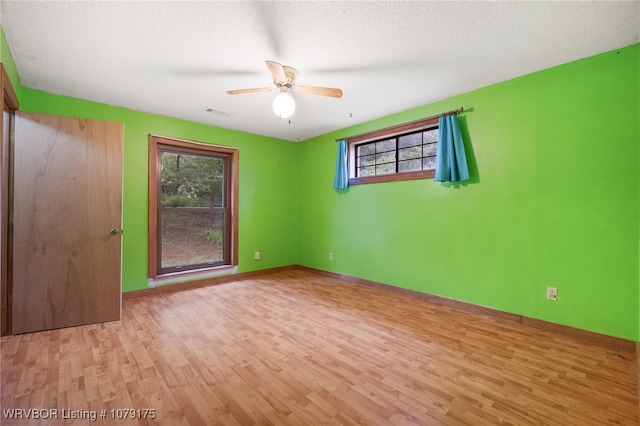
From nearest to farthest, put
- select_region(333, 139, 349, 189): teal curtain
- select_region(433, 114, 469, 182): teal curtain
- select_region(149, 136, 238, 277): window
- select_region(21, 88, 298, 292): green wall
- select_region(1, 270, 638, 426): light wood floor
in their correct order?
1. select_region(1, 270, 638, 426): light wood floor
2. select_region(433, 114, 469, 182): teal curtain
3. select_region(21, 88, 298, 292): green wall
4. select_region(149, 136, 238, 277): window
5. select_region(333, 139, 349, 189): teal curtain

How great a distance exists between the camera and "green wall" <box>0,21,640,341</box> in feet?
7.47

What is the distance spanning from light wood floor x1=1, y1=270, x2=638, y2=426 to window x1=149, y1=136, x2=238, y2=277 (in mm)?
1206

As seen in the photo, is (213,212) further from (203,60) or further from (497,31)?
(497,31)

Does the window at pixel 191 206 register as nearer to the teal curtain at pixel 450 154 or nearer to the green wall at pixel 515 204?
the green wall at pixel 515 204

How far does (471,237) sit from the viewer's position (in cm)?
310

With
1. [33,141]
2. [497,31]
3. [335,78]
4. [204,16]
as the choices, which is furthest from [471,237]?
[33,141]

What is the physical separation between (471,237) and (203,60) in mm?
3241

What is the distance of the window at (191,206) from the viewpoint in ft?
12.7

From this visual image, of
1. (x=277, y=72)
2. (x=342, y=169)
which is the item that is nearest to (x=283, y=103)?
(x=277, y=72)

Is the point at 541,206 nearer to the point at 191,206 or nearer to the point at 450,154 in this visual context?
the point at 450,154

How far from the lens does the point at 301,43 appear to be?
219cm

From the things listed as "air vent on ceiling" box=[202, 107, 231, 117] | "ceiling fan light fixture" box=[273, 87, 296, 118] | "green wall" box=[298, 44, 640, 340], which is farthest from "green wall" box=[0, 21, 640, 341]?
"ceiling fan light fixture" box=[273, 87, 296, 118]

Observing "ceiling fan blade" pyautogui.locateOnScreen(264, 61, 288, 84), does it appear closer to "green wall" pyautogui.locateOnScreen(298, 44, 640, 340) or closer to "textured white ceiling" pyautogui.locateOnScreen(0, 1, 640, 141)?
"textured white ceiling" pyautogui.locateOnScreen(0, 1, 640, 141)

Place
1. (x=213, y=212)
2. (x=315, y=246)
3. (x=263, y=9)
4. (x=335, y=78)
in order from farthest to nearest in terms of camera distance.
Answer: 1. (x=315, y=246)
2. (x=213, y=212)
3. (x=335, y=78)
4. (x=263, y=9)
